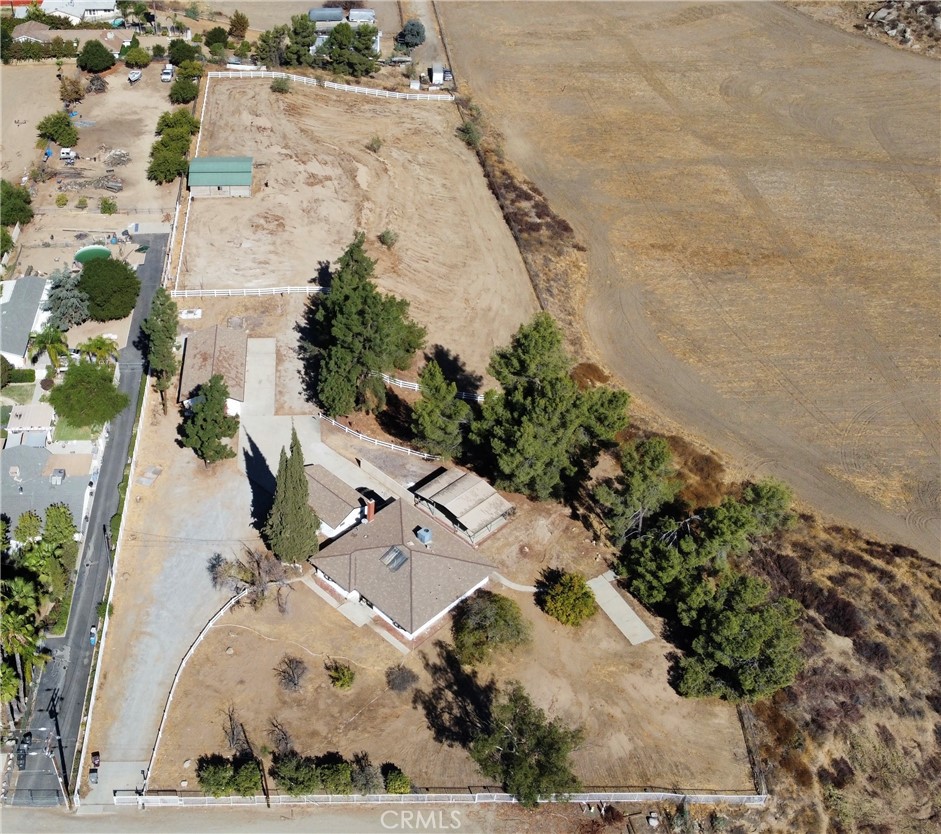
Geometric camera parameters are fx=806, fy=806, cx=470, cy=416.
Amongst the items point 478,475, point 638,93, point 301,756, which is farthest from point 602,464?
point 638,93

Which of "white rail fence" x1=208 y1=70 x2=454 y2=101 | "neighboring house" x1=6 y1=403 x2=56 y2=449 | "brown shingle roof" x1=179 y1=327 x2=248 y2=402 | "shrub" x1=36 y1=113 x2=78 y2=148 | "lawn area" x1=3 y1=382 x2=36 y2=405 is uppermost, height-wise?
→ "white rail fence" x1=208 y1=70 x2=454 y2=101

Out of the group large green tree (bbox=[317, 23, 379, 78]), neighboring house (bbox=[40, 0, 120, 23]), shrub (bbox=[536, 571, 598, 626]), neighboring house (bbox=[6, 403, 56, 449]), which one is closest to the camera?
shrub (bbox=[536, 571, 598, 626])

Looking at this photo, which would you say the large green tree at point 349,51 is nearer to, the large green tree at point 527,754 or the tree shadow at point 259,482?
the tree shadow at point 259,482

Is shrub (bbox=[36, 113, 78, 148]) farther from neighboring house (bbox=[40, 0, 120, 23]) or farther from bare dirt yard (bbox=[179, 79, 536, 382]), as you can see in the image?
neighboring house (bbox=[40, 0, 120, 23])

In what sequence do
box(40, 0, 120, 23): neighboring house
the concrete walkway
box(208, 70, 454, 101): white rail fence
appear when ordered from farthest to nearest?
box(40, 0, 120, 23): neighboring house → box(208, 70, 454, 101): white rail fence → the concrete walkway

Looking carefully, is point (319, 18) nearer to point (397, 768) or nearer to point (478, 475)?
point (478, 475)

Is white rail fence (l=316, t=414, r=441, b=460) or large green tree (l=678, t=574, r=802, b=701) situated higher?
large green tree (l=678, t=574, r=802, b=701)

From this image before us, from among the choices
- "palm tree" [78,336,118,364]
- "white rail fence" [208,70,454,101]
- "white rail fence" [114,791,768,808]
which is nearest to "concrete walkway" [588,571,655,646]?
"white rail fence" [114,791,768,808]
